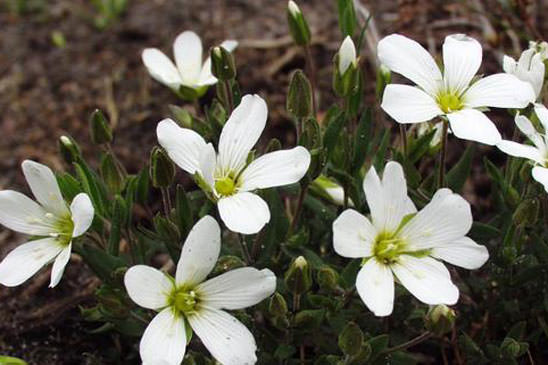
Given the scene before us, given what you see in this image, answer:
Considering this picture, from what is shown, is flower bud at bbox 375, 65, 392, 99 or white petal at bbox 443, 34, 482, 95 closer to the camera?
white petal at bbox 443, 34, 482, 95

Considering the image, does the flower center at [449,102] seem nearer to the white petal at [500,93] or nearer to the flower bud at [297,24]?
the white petal at [500,93]

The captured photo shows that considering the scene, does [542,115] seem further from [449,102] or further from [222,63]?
[222,63]

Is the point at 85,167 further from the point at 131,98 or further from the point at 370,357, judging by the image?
the point at 131,98

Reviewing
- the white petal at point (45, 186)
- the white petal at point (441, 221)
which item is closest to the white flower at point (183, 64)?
the white petal at point (45, 186)

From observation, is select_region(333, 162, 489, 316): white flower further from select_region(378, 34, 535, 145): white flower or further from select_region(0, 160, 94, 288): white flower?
select_region(0, 160, 94, 288): white flower

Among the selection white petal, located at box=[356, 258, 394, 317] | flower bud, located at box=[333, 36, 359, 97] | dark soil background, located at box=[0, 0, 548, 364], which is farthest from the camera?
dark soil background, located at box=[0, 0, 548, 364]

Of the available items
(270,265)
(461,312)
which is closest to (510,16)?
(461,312)

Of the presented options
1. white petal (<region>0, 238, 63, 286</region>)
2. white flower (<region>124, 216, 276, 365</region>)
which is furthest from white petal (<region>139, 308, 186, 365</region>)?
white petal (<region>0, 238, 63, 286</region>)
